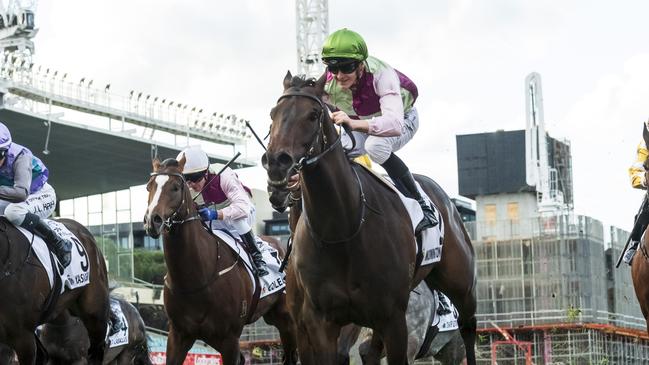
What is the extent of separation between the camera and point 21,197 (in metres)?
12.2

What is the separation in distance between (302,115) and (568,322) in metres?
55.4

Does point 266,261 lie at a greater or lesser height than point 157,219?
lesser

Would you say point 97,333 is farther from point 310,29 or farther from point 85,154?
point 310,29

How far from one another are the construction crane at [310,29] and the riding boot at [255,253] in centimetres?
6128

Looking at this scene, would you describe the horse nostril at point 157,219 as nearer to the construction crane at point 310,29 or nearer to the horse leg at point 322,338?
the horse leg at point 322,338

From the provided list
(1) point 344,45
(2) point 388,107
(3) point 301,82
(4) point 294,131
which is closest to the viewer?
(4) point 294,131

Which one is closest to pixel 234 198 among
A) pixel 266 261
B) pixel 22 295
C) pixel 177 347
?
pixel 266 261

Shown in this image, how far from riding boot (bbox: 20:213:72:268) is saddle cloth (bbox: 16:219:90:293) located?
0.06 metres

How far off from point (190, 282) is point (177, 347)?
0.73 metres

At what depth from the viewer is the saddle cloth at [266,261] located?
15123 mm

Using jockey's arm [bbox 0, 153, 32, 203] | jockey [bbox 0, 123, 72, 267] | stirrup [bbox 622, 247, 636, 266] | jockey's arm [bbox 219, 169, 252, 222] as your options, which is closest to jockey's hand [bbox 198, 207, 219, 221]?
jockey's arm [bbox 219, 169, 252, 222]

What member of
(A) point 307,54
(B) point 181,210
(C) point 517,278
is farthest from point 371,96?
(A) point 307,54

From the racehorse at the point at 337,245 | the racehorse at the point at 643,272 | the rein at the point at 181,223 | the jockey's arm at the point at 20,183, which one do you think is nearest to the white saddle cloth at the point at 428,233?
the racehorse at the point at 337,245

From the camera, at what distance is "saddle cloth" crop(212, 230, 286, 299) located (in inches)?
595
